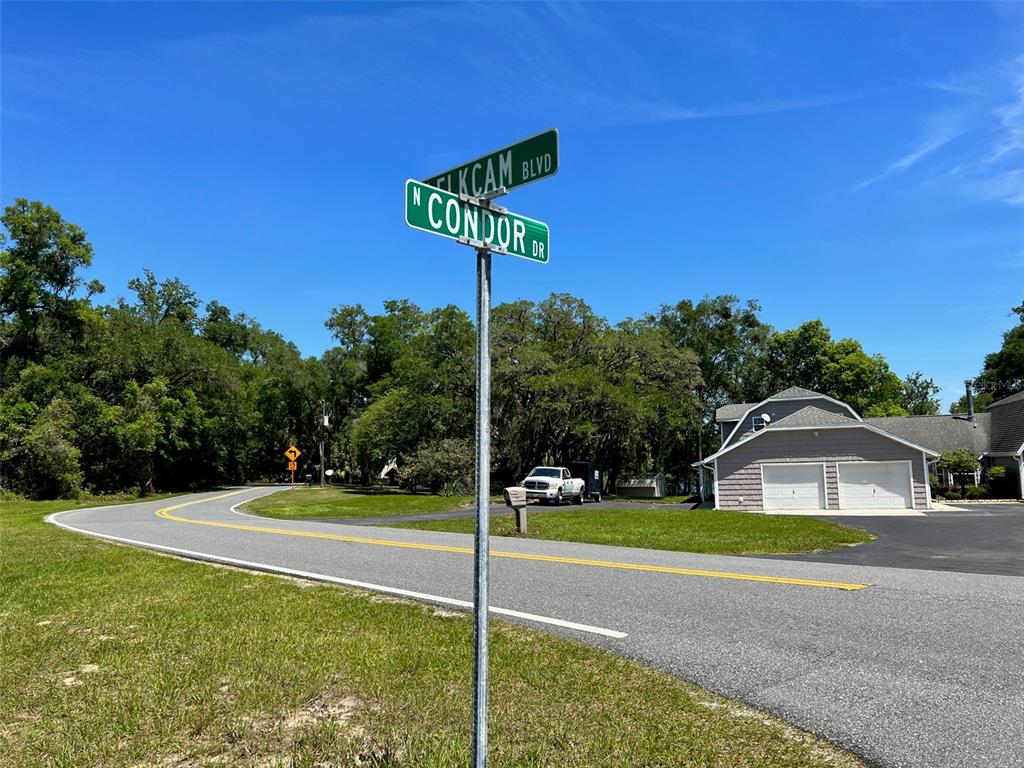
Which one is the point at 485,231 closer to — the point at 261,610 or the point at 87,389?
the point at 261,610

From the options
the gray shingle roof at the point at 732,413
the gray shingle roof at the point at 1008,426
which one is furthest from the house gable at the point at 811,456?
the gray shingle roof at the point at 732,413

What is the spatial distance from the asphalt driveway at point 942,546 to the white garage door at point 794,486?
18.4ft

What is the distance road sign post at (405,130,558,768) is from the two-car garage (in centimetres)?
2688

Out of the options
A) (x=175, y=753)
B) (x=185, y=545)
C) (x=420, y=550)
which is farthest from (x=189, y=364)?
(x=175, y=753)

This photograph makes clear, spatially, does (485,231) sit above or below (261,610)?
above

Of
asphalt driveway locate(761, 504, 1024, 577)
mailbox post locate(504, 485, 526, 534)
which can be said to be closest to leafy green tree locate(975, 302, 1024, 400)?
asphalt driveway locate(761, 504, 1024, 577)

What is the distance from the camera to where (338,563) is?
10.9m

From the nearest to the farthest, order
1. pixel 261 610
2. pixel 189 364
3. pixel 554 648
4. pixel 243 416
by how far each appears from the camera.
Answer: pixel 554 648, pixel 261 610, pixel 189 364, pixel 243 416

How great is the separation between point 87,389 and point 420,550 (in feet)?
126

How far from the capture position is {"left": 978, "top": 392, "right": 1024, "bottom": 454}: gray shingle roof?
34.0 m

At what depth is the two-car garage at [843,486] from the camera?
2662 cm

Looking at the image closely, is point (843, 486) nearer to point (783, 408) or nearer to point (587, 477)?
point (783, 408)

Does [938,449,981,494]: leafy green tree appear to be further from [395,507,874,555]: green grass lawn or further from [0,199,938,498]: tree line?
[395,507,874,555]: green grass lawn

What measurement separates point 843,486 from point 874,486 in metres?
→ 1.15
